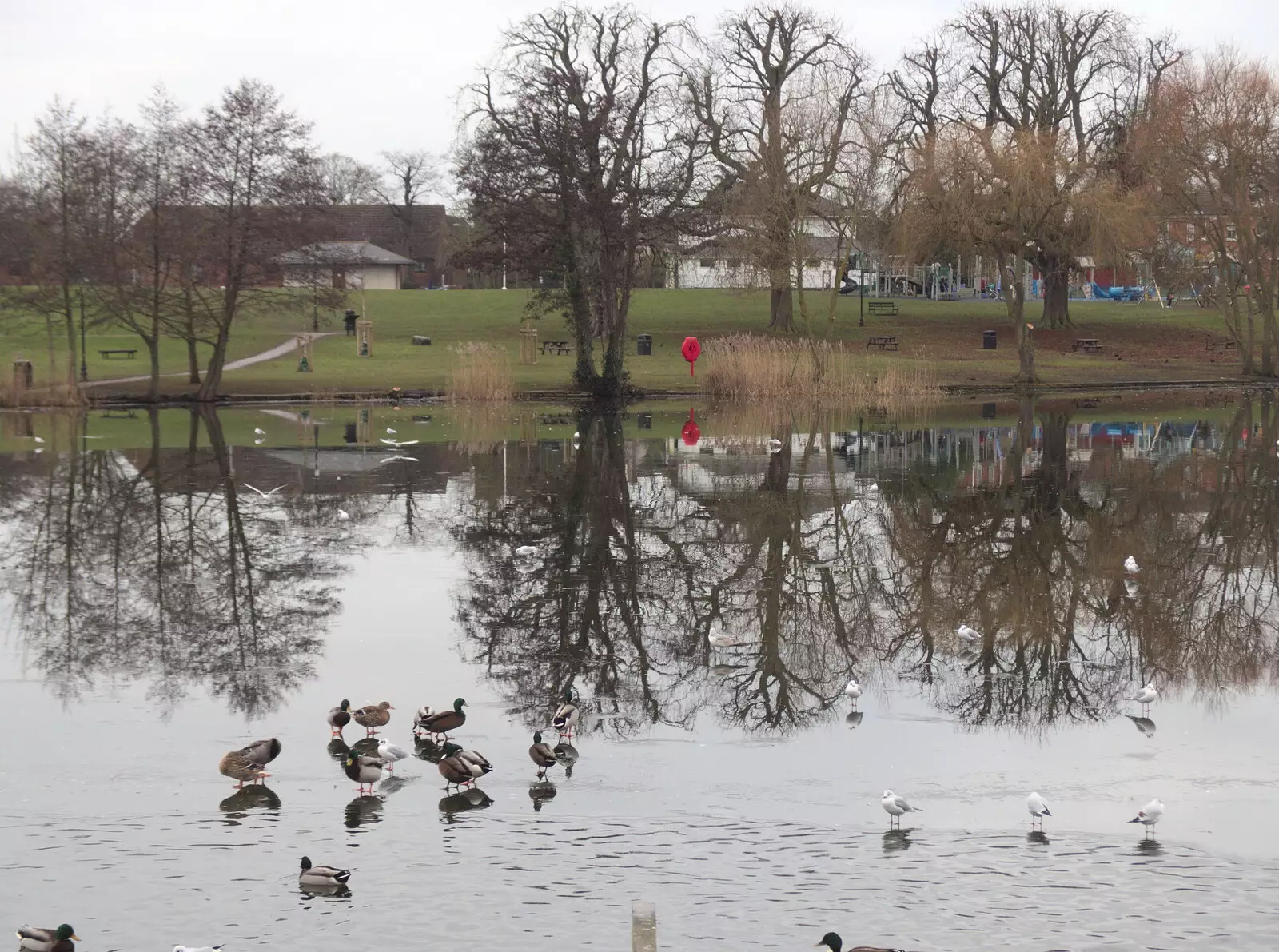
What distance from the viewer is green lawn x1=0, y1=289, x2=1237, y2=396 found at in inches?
2141

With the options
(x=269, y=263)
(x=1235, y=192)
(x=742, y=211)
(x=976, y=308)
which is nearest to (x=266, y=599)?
(x=269, y=263)

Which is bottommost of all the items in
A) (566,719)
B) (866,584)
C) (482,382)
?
(566,719)

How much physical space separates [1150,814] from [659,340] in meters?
59.2

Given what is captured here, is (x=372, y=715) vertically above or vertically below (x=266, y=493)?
below

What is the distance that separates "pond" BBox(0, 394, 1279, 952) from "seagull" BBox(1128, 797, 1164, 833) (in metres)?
0.16

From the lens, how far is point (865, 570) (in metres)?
18.3

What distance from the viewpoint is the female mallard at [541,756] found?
10648 mm

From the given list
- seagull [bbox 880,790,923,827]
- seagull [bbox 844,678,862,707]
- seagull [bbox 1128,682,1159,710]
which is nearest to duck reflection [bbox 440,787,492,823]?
seagull [bbox 880,790,923,827]

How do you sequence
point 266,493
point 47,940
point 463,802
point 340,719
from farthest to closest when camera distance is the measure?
1. point 266,493
2. point 340,719
3. point 463,802
4. point 47,940

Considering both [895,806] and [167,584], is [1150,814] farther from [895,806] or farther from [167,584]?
[167,584]

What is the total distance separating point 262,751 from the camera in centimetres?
1075

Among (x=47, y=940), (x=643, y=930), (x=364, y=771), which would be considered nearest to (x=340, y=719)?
(x=364, y=771)

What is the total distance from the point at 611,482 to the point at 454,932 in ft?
63.3

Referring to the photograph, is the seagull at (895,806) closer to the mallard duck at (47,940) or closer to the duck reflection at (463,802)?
the duck reflection at (463,802)
